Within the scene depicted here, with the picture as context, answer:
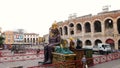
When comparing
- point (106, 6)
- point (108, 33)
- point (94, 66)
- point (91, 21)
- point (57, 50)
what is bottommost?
point (94, 66)

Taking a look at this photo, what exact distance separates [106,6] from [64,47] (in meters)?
31.9

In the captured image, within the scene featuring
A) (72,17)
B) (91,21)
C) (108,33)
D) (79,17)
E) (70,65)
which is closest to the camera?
(70,65)

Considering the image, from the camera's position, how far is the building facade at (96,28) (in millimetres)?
38866

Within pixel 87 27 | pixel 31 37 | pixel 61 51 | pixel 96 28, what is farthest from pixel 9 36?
pixel 61 51

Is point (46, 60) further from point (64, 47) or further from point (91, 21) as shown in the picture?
point (91, 21)

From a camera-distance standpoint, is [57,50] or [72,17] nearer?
[57,50]

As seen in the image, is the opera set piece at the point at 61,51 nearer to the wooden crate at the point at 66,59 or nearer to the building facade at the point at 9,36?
the wooden crate at the point at 66,59

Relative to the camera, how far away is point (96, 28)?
45.1m

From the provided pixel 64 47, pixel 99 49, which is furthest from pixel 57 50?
pixel 99 49

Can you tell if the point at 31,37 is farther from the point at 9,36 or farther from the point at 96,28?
the point at 96,28

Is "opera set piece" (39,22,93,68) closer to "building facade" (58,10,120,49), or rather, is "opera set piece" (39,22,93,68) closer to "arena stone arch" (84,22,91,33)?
"building facade" (58,10,120,49)

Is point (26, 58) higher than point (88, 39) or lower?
lower

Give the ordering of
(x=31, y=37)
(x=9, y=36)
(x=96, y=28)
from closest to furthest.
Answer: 1. (x=96, y=28)
2. (x=9, y=36)
3. (x=31, y=37)

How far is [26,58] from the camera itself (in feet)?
77.0
